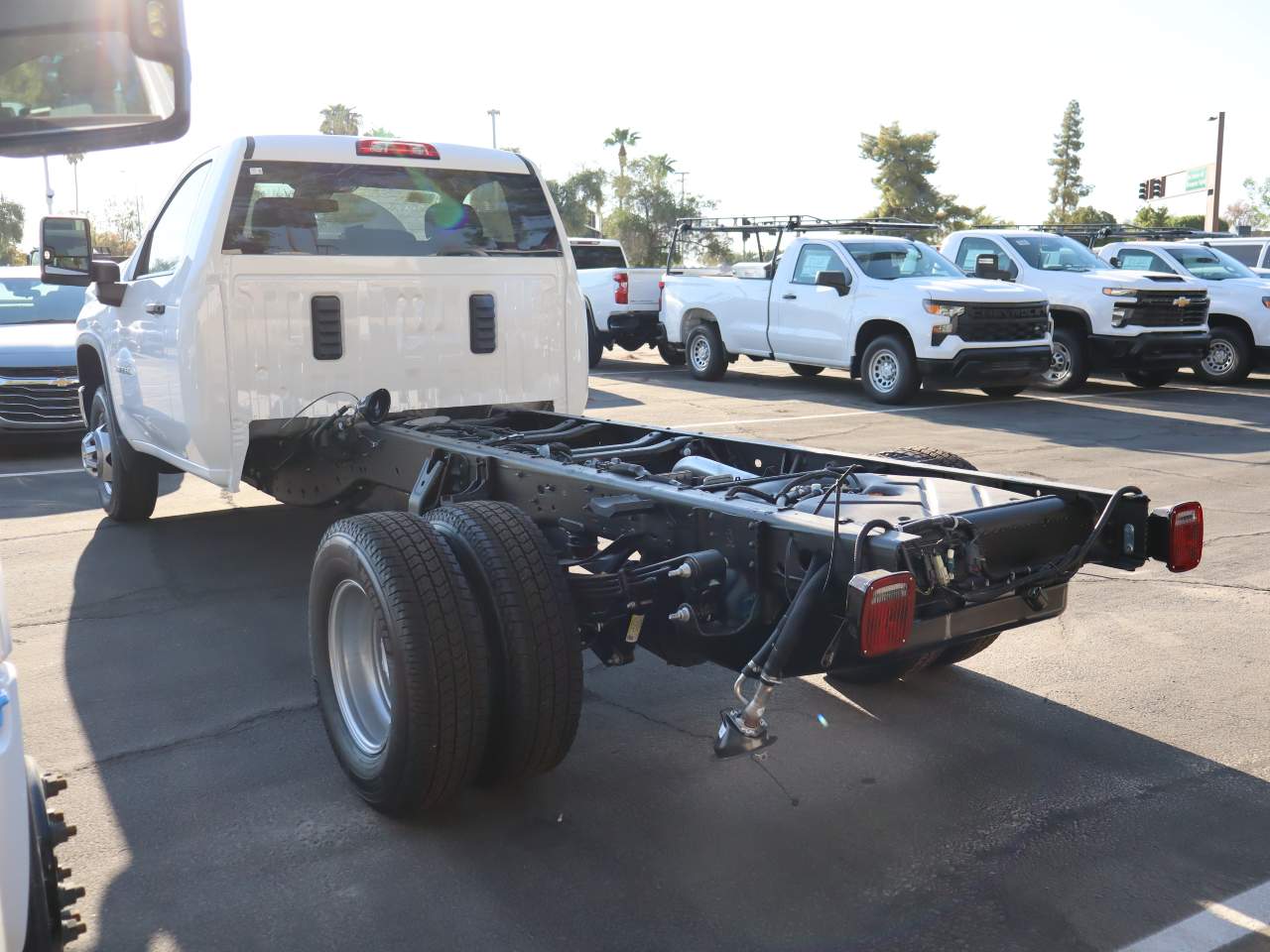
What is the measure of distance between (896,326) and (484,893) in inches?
461

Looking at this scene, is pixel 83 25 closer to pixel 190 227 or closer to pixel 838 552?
pixel 838 552

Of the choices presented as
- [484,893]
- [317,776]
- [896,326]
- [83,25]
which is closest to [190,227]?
[317,776]

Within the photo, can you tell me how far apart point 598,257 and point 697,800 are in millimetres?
17356

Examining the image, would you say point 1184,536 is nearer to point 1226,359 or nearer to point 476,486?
point 476,486

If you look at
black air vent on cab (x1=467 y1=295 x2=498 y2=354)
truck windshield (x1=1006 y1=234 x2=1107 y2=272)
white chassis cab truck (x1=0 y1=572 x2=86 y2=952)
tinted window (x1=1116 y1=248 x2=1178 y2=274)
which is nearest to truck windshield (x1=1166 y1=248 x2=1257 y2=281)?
tinted window (x1=1116 y1=248 x2=1178 y2=274)

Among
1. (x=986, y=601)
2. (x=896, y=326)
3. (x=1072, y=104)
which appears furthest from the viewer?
(x=1072, y=104)

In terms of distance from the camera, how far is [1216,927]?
3.00 metres

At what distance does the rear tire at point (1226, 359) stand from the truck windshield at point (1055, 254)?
195cm

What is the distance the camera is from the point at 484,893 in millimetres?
3164

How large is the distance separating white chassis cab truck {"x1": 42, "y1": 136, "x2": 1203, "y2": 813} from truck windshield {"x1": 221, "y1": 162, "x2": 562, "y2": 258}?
0.04ft

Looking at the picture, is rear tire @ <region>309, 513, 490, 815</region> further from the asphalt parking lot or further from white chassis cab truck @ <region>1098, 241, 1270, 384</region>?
white chassis cab truck @ <region>1098, 241, 1270, 384</region>

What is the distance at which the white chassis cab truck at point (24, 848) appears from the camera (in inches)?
75.4

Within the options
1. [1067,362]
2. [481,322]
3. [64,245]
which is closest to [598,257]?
[1067,362]

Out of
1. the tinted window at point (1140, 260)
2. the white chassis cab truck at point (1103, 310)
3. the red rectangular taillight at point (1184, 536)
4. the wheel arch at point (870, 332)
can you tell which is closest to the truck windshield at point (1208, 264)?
the tinted window at point (1140, 260)
